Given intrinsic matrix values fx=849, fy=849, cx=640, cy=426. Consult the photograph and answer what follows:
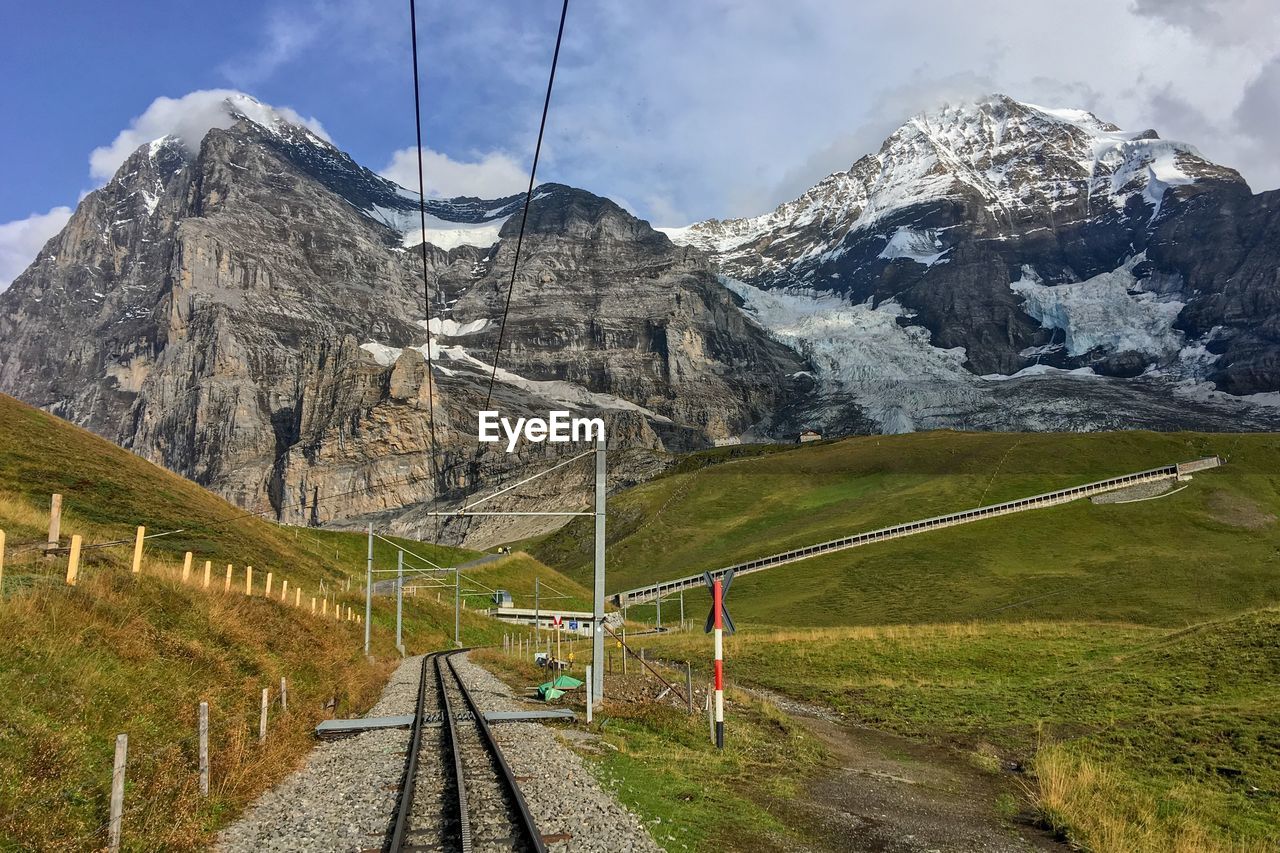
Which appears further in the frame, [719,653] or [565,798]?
[719,653]

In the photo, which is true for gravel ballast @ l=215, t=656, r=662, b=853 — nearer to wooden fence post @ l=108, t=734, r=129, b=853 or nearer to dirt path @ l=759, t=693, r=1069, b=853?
wooden fence post @ l=108, t=734, r=129, b=853

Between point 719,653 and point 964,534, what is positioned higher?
point 964,534

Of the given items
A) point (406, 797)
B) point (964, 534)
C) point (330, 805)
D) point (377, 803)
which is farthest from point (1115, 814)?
point (964, 534)

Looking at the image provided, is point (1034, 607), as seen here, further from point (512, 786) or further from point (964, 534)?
point (512, 786)

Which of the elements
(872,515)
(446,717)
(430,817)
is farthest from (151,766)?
(872,515)

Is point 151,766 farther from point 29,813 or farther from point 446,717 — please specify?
point 446,717
